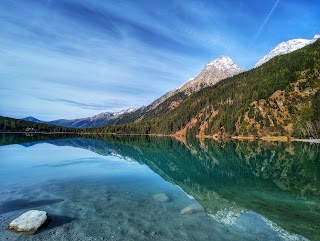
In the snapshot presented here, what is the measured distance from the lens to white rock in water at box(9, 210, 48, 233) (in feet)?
58.9

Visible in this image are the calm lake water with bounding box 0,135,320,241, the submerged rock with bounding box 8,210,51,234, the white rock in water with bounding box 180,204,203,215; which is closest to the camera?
the submerged rock with bounding box 8,210,51,234

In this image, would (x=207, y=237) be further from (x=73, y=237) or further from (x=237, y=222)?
(x=73, y=237)

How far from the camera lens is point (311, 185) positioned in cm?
3812

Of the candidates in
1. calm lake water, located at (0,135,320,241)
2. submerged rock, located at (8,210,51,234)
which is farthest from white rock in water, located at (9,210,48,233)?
calm lake water, located at (0,135,320,241)

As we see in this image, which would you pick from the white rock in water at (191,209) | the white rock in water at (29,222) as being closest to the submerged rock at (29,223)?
the white rock in water at (29,222)

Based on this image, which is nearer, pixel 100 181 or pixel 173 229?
pixel 173 229

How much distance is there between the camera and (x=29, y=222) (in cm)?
1839

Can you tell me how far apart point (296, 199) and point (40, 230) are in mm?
27096

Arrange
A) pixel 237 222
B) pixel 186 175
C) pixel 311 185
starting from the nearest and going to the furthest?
1. pixel 237 222
2. pixel 311 185
3. pixel 186 175

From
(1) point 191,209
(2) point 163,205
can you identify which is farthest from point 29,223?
(1) point 191,209

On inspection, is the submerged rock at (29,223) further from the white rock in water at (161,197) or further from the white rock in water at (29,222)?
the white rock in water at (161,197)

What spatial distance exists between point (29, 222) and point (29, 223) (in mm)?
→ 96

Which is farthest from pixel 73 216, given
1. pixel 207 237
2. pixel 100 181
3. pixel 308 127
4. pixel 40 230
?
pixel 308 127

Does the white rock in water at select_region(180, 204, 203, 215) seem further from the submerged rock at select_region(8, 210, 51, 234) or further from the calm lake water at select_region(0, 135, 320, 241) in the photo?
the submerged rock at select_region(8, 210, 51, 234)
